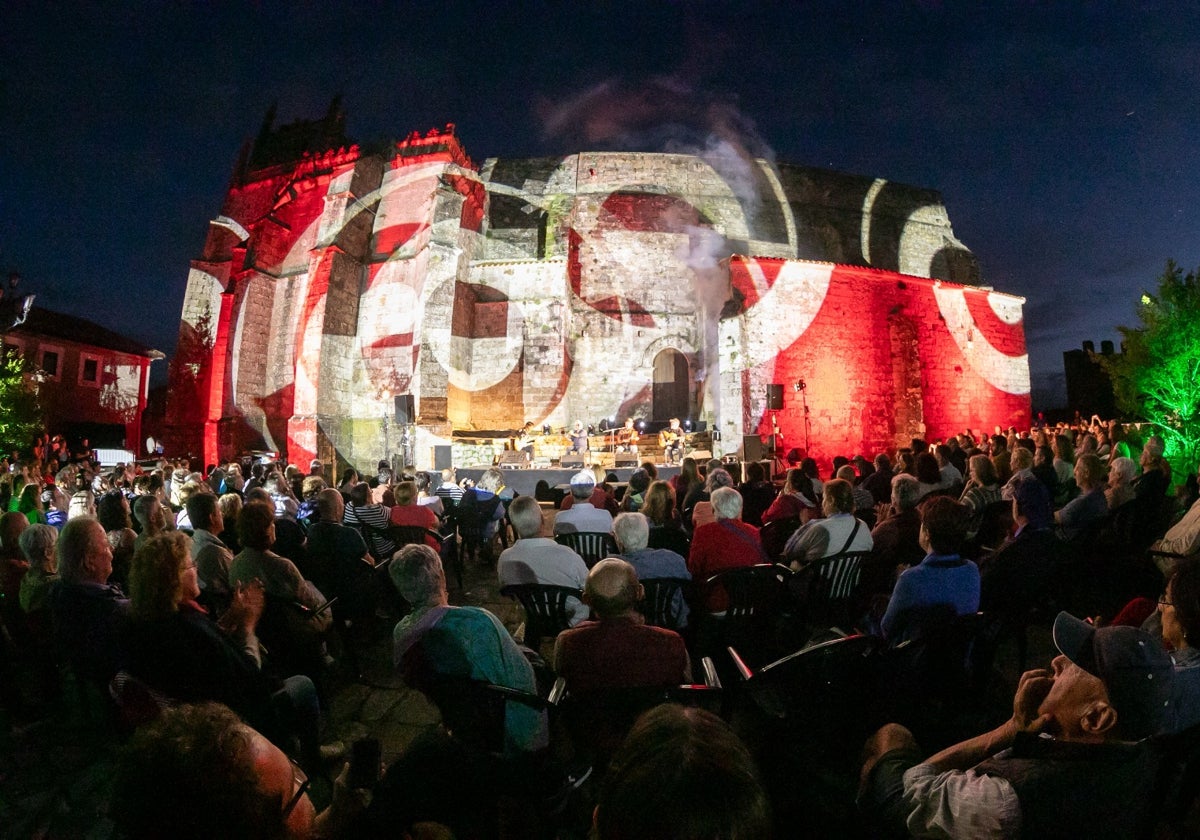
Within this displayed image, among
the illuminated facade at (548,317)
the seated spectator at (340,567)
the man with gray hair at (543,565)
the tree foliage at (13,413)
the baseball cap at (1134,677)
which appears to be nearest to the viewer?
the baseball cap at (1134,677)

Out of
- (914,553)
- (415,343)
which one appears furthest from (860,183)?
(914,553)

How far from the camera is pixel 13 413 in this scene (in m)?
16.4

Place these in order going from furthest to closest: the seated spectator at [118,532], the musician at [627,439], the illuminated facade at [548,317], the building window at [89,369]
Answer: the building window at [89,369]
the illuminated facade at [548,317]
the musician at [627,439]
the seated spectator at [118,532]

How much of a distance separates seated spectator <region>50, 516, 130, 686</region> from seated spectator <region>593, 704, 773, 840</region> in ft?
9.66

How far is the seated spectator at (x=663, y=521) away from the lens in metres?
4.35

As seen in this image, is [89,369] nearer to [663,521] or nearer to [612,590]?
[663,521]

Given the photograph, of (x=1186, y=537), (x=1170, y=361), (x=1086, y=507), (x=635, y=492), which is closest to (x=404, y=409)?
(x=635, y=492)

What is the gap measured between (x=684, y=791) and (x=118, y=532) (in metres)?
4.78

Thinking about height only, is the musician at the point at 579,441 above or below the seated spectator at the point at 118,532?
above

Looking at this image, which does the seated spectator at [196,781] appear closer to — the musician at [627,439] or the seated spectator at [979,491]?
the seated spectator at [979,491]

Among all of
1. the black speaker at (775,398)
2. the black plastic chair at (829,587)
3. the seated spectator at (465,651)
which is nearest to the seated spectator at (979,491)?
the black plastic chair at (829,587)

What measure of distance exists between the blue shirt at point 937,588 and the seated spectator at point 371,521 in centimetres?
418

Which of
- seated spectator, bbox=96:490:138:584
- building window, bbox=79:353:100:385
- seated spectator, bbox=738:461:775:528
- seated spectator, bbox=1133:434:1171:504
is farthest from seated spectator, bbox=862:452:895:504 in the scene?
building window, bbox=79:353:100:385

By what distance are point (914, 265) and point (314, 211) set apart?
909 inches
